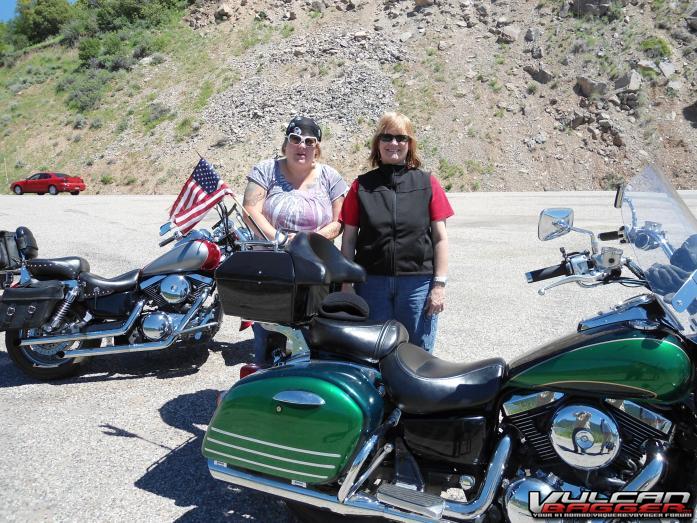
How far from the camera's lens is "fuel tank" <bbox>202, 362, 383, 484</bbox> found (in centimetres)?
244

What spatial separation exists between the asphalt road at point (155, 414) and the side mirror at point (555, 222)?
198 centimetres

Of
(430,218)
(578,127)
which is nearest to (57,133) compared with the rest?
(578,127)

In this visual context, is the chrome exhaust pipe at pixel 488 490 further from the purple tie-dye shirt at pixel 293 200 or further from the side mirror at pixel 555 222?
the purple tie-dye shirt at pixel 293 200

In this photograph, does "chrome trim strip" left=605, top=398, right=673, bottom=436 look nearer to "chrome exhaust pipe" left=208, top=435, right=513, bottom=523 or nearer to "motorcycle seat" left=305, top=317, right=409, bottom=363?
"chrome exhaust pipe" left=208, top=435, right=513, bottom=523

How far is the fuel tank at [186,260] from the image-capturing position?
4.88m

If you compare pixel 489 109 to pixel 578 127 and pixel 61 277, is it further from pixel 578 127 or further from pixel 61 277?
pixel 61 277

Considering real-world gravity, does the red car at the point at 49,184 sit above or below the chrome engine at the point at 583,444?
below

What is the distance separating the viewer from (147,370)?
5.18 meters

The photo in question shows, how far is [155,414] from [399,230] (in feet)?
7.63

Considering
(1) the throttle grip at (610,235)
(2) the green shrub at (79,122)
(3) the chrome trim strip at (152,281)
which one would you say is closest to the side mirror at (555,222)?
(1) the throttle grip at (610,235)

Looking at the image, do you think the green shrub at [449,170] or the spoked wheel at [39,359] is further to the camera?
the green shrub at [449,170]

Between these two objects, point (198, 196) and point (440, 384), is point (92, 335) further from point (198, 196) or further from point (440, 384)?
point (440, 384)

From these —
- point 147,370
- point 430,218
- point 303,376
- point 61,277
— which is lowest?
point 147,370

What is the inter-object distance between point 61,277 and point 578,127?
1214 inches
